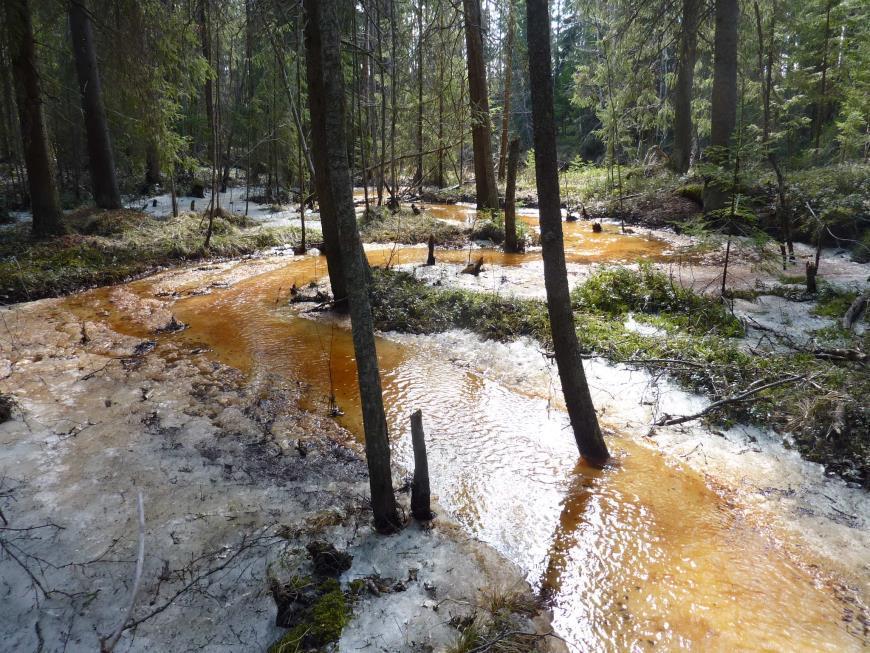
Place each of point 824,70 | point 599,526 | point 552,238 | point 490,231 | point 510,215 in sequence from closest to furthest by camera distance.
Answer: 1. point 552,238
2. point 599,526
3. point 510,215
4. point 490,231
5. point 824,70

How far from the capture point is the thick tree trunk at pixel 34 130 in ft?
34.1

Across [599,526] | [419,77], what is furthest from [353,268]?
[419,77]

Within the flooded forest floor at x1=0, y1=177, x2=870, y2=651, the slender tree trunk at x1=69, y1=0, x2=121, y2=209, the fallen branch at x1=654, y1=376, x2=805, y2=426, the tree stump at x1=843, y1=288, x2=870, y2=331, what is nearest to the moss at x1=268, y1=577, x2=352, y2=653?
the flooded forest floor at x1=0, y1=177, x2=870, y2=651

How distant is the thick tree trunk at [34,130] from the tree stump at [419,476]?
11853 mm

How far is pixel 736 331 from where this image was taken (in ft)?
21.4

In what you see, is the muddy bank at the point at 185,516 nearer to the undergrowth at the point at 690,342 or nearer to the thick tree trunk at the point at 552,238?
the thick tree trunk at the point at 552,238

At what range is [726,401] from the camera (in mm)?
4828

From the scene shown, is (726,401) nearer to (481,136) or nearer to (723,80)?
(723,80)

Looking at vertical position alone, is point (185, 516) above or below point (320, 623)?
above

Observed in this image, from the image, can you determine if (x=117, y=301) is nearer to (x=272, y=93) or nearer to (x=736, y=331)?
(x=736, y=331)

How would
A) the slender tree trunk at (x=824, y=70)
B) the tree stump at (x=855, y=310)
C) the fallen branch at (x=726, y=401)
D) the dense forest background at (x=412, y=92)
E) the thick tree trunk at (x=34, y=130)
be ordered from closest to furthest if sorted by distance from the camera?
the fallen branch at (x=726, y=401) → the tree stump at (x=855, y=310) → the dense forest background at (x=412, y=92) → the thick tree trunk at (x=34, y=130) → the slender tree trunk at (x=824, y=70)

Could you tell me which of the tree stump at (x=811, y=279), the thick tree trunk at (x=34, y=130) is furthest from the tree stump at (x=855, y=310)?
the thick tree trunk at (x=34, y=130)

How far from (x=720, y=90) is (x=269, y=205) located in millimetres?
16919

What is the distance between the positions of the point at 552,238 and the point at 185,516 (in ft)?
11.9
